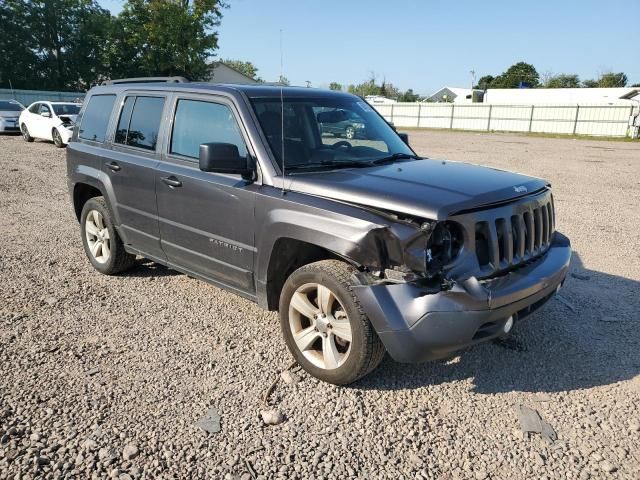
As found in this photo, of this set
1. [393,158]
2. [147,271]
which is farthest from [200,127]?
[147,271]

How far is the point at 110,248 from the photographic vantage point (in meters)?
5.26

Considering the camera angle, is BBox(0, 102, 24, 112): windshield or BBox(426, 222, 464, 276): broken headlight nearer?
BBox(426, 222, 464, 276): broken headlight

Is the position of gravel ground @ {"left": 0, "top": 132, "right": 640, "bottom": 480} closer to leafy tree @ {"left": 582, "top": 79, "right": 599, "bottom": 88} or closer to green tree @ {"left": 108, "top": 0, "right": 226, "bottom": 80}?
green tree @ {"left": 108, "top": 0, "right": 226, "bottom": 80}

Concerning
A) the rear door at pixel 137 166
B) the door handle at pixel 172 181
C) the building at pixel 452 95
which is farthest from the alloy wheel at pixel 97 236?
the building at pixel 452 95

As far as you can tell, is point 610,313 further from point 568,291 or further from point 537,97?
point 537,97

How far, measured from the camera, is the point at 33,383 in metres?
3.36

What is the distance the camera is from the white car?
1717 cm

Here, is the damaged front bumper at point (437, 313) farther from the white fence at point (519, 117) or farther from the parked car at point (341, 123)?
the white fence at point (519, 117)

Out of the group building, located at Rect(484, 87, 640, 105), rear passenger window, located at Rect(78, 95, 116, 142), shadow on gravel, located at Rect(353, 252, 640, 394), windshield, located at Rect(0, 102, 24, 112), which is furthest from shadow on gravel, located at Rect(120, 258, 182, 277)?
building, located at Rect(484, 87, 640, 105)

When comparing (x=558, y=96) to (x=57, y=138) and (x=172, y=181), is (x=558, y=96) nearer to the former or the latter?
(x=57, y=138)

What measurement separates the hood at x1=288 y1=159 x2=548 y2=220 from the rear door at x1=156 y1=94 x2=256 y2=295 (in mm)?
576

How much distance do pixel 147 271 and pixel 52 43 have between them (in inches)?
2042

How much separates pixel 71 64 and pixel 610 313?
53.5m

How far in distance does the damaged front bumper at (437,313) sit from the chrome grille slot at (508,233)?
14cm
